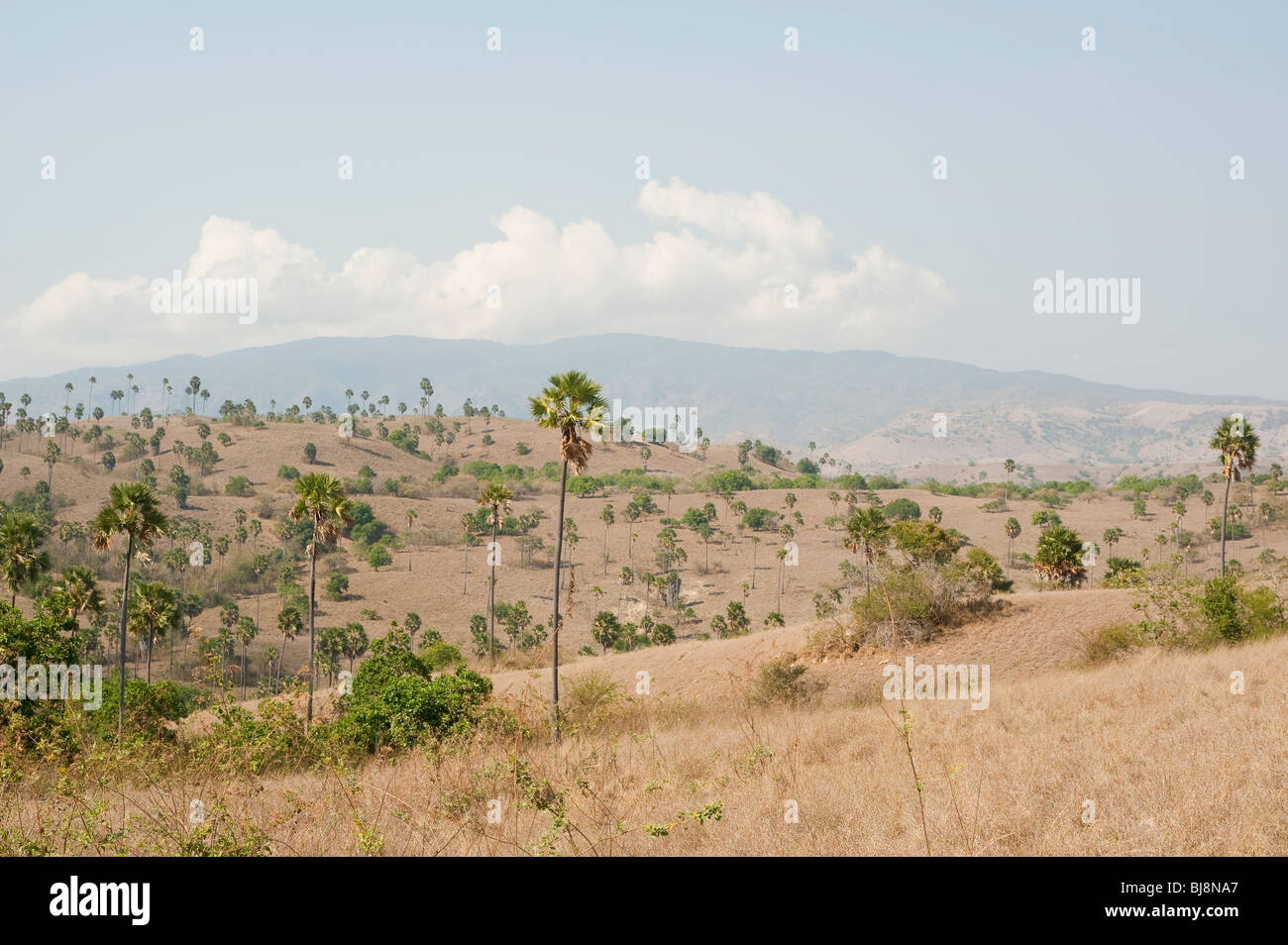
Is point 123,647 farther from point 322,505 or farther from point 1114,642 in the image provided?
point 1114,642

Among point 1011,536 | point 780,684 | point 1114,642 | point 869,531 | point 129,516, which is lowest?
point 1011,536

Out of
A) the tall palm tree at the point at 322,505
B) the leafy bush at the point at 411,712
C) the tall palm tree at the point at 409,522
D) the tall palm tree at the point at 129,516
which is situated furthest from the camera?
the tall palm tree at the point at 409,522

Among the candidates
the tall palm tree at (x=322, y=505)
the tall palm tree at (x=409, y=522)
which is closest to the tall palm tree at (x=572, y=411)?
the tall palm tree at (x=322, y=505)

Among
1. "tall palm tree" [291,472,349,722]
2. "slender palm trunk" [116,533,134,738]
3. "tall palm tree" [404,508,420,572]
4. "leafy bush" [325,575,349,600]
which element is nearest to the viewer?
"slender palm trunk" [116,533,134,738]

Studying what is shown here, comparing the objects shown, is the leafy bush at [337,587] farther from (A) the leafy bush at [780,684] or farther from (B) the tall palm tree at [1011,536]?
(B) the tall palm tree at [1011,536]

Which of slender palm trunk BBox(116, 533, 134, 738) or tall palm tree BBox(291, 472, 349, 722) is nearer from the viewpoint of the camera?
slender palm trunk BBox(116, 533, 134, 738)

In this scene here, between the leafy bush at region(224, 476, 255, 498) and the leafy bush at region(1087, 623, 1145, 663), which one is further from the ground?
the leafy bush at region(224, 476, 255, 498)

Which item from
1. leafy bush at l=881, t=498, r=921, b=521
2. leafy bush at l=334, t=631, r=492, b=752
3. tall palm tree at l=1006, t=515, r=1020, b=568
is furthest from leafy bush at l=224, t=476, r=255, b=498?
leafy bush at l=334, t=631, r=492, b=752

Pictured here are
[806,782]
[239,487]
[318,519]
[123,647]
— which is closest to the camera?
[806,782]

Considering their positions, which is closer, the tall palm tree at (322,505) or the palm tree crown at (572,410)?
the palm tree crown at (572,410)

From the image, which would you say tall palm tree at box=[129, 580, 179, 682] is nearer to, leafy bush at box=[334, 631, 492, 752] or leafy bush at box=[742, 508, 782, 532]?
leafy bush at box=[334, 631, 492, 752]

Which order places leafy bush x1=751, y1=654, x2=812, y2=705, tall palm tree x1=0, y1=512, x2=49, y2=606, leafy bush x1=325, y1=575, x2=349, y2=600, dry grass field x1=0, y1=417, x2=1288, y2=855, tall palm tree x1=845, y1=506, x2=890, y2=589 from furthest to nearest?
leafy bush x1=325, y1=575, x2=349, y2=600, tall palm tree x1=845, y1=506, x2=890, y2=589, tall palm tree x1=0, y1=512, x2=49, y2=606, leafy bush x1=751, y1=654, x2=812, y2=705, dry grass field x1=0, y1=417, x2=1288, y2=855

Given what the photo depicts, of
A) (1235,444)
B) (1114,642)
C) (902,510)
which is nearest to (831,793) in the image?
(1114,642)
